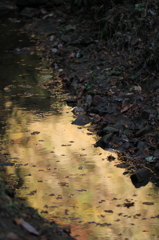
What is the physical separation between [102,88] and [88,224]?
3377 mm

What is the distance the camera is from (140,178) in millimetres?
4469

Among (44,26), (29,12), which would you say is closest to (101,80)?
(44,26)

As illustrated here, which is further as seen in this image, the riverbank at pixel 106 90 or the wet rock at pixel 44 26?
the wet rock at pixel 44 26

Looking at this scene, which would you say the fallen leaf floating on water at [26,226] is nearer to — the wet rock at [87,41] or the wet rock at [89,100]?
the wet rock at [89,100]

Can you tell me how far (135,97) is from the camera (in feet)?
20.2

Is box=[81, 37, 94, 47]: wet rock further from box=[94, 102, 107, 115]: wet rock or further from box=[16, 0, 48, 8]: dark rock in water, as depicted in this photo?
box=[16, 0, 48, 8]: dark rock in water

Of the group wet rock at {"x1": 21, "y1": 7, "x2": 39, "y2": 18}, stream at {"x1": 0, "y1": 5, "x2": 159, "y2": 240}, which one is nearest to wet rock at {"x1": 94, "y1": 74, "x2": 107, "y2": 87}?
stream at {"x1": 0, "y1": 5, "x2": 159, "y2": 240}

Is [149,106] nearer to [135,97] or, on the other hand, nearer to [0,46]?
[135,97]

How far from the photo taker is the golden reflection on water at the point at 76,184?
372 cm

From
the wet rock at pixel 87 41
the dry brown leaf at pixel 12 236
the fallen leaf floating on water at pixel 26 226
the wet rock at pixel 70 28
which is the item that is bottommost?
the wet rock at pixel 70 28

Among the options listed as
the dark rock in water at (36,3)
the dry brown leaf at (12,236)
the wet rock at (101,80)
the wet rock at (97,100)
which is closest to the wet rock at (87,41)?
the wet rock at (101,80)

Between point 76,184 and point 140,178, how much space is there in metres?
0.72

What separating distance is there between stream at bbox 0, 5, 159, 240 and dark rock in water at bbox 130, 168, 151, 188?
6 cm

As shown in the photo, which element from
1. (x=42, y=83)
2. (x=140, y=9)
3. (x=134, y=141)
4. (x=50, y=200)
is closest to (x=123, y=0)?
(x=140, y=9)
